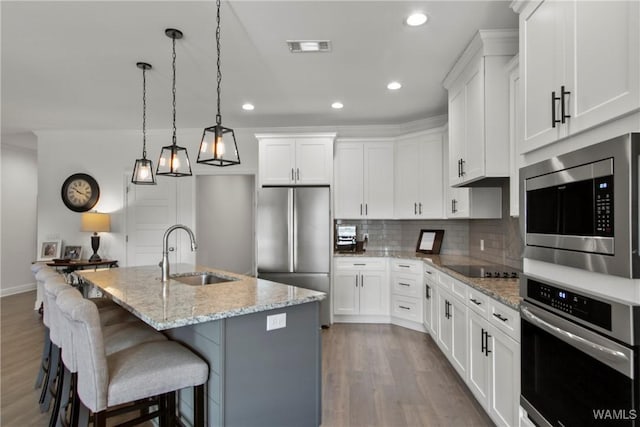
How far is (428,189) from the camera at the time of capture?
4.37 meters

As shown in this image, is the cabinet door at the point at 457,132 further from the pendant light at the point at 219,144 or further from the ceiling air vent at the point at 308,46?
the pendant light at the point at 219,144

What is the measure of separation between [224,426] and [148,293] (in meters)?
0.91

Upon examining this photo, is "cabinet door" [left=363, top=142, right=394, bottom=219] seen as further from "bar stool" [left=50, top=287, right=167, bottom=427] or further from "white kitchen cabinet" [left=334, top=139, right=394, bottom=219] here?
"bar stool" [left=50, top=287, right=167, bottom=427]

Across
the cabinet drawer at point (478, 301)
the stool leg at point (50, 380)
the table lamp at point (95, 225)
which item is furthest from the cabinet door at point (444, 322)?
the table lamp at point (95, 225)

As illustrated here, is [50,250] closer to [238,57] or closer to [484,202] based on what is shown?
[238,57]

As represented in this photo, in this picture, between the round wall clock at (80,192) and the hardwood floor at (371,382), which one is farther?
the round wall clock at (80,192)

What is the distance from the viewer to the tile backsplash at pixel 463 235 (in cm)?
318

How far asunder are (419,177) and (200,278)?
2.94m

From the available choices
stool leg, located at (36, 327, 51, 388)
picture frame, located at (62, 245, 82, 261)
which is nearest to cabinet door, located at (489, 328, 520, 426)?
stool leg, located at (36, 327, 51, 388)

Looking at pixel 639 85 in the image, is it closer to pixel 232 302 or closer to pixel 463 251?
pixel 232 302

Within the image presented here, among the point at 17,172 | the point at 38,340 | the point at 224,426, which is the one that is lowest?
the point at 38,340

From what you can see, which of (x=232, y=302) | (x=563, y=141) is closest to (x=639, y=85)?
(x=563, y=141)

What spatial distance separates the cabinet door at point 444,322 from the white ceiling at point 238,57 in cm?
209

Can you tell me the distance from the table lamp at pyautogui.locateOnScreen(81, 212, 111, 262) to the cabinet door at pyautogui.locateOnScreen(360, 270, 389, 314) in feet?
12.8
